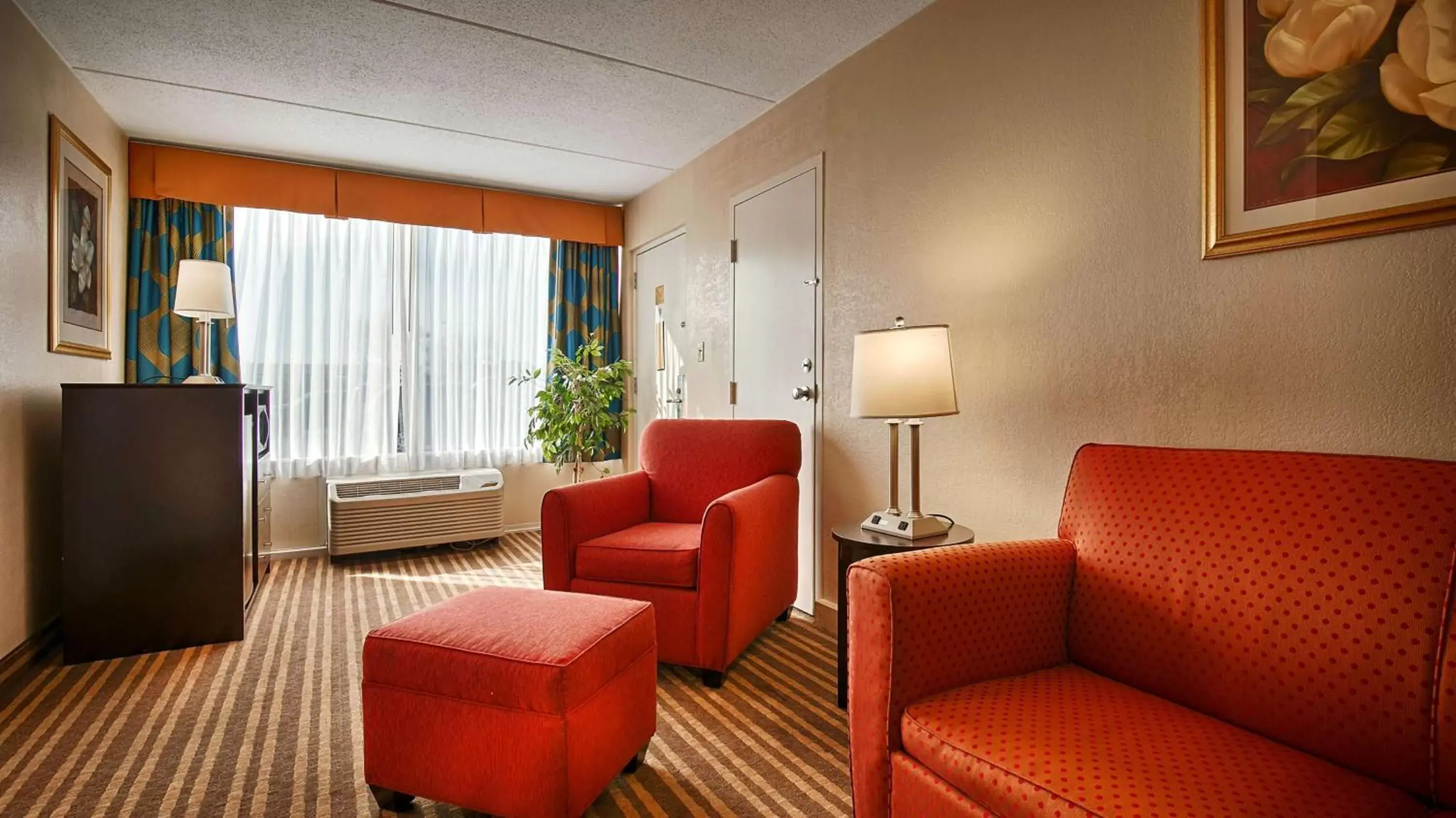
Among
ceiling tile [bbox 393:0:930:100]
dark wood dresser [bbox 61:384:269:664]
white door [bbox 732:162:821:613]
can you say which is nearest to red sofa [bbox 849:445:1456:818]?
white door [bbox 732:162:821:613]

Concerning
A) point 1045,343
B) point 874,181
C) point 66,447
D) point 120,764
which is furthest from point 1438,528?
point 66,447

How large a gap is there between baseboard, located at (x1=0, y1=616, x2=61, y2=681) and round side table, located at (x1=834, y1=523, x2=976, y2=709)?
9.08 ft

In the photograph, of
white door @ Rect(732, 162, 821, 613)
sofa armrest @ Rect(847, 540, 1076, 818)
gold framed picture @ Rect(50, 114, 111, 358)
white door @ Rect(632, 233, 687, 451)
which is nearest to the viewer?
sofa armrest @ Rect(847, 540, 1076, 818)

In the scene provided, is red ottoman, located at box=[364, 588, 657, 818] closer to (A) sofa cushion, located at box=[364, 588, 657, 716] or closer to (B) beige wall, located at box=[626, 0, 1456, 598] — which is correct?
(A) sofa cushion, located at box=[364, 588, 657, 716]

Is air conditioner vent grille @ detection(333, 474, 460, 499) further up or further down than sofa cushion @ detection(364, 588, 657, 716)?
further up

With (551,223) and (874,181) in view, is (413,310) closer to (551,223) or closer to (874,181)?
(551,223)

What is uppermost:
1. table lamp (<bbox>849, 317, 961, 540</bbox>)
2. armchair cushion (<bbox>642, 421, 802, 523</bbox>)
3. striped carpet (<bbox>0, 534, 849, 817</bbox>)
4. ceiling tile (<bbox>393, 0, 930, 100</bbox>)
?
ceiling tile (<bbox>393, 0, 930, 100</bbox>)

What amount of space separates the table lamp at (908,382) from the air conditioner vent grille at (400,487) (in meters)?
3.12

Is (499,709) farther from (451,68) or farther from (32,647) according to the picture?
(451,68)

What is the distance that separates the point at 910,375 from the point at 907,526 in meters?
0.42

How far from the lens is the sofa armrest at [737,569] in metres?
2.29

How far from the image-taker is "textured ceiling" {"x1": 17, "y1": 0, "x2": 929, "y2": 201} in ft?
8.16

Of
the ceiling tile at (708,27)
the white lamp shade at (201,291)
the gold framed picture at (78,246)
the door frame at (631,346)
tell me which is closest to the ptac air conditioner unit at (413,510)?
the door frame at (631,346)

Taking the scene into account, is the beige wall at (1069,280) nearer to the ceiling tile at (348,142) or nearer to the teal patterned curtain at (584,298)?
the ceiling tile at (348,142)
